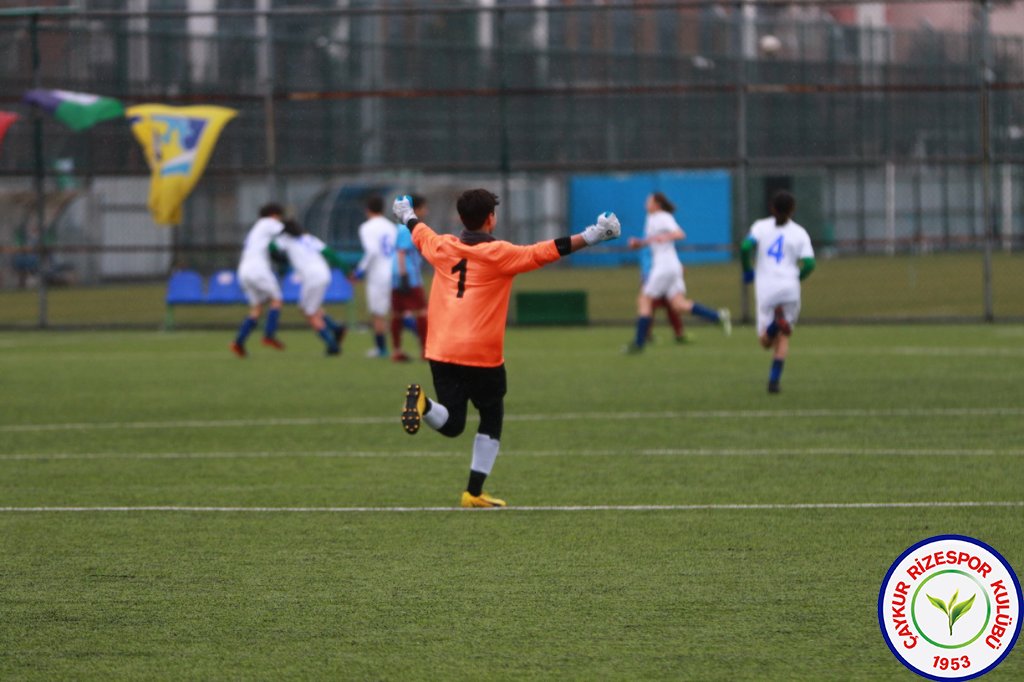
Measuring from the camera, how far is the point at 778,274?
54.3 feet

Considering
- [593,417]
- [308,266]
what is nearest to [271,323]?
[308,266]

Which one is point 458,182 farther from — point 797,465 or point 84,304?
point 797,465

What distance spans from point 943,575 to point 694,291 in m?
33.4

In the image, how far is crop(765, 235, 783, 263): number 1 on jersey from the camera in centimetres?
1656

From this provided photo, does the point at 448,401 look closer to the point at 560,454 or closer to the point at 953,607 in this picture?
the point at 560,454

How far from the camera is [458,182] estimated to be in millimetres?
45531

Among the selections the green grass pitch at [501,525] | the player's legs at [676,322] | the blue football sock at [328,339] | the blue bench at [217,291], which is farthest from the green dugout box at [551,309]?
the green grass pitch at [501,525]

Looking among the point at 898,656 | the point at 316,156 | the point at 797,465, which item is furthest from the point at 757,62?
the point at 898,656

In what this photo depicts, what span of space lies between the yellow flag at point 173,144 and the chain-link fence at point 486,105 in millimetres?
631

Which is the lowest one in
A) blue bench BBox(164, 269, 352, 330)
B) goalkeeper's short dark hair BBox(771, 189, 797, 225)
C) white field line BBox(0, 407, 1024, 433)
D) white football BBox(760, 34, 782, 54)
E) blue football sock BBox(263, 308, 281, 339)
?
white field line BBox(0, 407, 1024, 433)

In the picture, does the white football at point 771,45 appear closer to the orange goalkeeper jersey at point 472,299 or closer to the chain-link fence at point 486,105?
the chain-link fence at point 486,105

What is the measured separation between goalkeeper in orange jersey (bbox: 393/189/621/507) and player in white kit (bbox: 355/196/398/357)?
1224 centimetres

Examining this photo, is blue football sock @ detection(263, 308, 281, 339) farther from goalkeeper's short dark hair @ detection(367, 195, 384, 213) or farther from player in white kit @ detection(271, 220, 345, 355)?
goalkeeper's short dark hair @ detection(367, 195, 384, 213)

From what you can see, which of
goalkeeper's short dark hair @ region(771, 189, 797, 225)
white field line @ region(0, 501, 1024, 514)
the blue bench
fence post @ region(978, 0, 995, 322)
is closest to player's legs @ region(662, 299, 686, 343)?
fence post @ region(978, 0, 995, 322)
